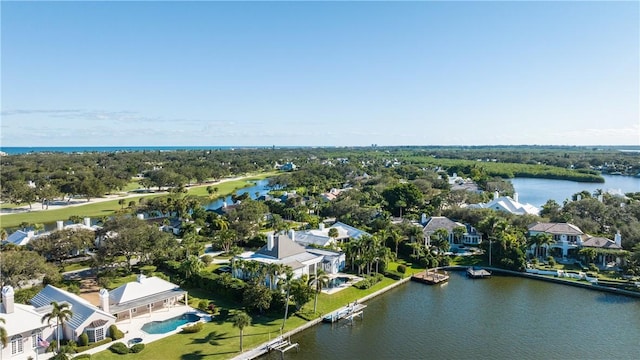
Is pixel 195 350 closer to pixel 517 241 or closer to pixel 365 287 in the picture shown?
pixel 365 287

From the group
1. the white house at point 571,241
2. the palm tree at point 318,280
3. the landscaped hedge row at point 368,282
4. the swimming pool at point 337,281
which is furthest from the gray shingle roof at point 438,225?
the palm tree at point 318,280

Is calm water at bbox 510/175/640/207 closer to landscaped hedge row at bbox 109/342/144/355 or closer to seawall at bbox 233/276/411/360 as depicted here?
seawall at bbox 233/276/411/360

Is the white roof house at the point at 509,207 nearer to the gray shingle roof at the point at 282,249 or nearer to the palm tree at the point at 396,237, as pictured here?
the palm tree at the point at 396,237

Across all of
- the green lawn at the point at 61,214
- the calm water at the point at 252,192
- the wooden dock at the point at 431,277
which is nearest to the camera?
the wooden dock at the point at 431,277

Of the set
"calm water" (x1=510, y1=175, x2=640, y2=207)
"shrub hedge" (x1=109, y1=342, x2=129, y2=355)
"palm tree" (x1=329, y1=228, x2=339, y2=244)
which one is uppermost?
"palm tree" (x1=329, y1=228, x2=339, y2=244)

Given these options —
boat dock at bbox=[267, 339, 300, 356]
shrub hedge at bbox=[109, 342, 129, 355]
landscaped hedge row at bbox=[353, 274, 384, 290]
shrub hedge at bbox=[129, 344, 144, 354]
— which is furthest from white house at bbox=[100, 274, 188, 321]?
landscaped hedge row at bbox=[353, 274, 384, 290]

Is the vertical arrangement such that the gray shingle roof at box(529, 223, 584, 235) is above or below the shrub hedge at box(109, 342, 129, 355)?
above
